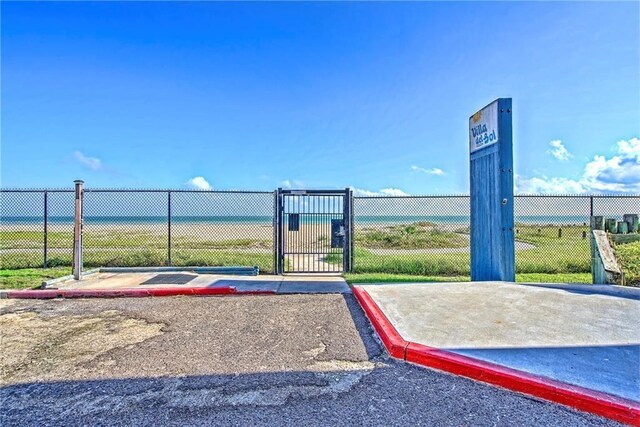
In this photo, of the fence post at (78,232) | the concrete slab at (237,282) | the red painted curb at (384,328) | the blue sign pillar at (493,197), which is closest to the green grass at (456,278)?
the concrete slab at (237,282)

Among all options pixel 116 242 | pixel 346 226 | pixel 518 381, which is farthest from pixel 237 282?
pixel 116 242

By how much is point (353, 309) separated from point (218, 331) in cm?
219

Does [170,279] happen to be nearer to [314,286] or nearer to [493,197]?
[314,286]

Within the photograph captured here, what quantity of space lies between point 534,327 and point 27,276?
34.7 feet

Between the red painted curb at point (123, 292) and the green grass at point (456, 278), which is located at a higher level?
the green grass at point (456, 278)

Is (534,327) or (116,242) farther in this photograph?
(116,242)

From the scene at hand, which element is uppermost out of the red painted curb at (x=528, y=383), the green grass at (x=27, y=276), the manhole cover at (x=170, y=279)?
the green grass at (x=27, y=276)

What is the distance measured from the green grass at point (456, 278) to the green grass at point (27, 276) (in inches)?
275

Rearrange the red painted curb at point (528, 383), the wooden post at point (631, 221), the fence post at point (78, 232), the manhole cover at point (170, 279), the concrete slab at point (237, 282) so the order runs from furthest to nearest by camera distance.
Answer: the fence post at point (78, 232) < the manhole cover at point (170, 279) < the concrete slab at point (237, 282) < the wooden post at point (631, 221) < the red painted curb at point (528, 383)

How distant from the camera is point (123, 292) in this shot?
23.6 ft

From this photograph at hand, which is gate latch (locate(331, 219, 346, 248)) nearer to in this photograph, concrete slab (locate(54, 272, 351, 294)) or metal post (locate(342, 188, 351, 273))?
metal post (locate(342, 188, 351, 273))

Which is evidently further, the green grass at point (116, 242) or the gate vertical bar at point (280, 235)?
the green grass at point (116, 242)

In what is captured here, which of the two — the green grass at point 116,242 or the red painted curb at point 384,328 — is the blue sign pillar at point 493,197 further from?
the green grass at point 116,242

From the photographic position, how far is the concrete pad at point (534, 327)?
3387 mm
